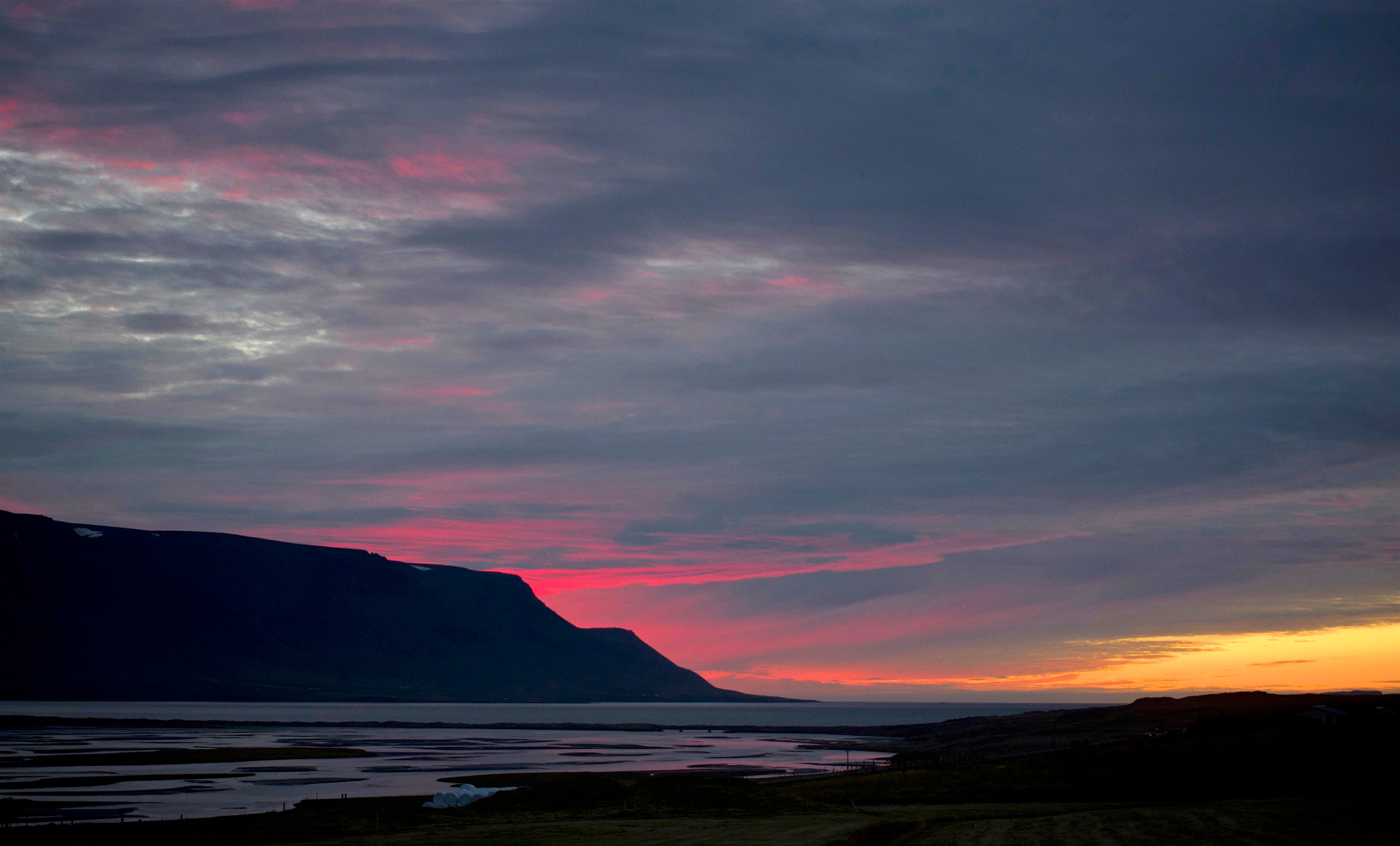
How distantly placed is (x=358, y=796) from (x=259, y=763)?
39.1 meters

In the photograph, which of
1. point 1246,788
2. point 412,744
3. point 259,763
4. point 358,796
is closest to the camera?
point 1246,788

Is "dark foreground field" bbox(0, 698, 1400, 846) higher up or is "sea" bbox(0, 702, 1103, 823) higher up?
"dark foreground field" bbox(0, 698, 1400, 846)

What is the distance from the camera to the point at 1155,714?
13500 centimetres

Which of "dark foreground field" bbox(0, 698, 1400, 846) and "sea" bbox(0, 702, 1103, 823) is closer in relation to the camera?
"dark foreground field" bbox(0, 698, 1400, 846)

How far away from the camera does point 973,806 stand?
210 ft

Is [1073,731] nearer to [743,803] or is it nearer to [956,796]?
[956,796]

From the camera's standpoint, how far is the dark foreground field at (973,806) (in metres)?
43.8

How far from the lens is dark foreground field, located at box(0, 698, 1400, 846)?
43812 millimetres

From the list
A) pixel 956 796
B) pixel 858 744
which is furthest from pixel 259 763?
pixel 858 744

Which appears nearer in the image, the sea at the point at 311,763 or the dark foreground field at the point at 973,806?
the dark foreground field at the point at 973,806

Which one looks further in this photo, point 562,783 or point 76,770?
point 76,770

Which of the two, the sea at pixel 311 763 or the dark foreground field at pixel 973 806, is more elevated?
the dark foreground field at pixel 973 806

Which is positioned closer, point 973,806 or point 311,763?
point 973,806

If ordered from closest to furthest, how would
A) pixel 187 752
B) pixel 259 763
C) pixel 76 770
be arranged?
pixel 76 770 → pixel 259 763 → pixel 187 752
